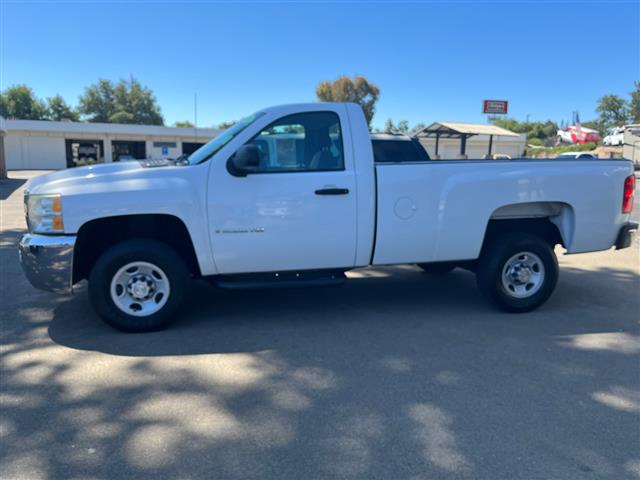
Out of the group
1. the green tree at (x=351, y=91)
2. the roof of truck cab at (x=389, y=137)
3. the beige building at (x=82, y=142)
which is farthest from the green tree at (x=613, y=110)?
the roof of truck cab at (x=389, y=137)

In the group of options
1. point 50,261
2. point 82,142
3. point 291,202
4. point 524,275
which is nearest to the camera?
point 50,261

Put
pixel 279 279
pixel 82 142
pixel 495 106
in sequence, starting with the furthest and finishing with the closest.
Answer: pixel 82 142
pixel 495 106
pixel 279 279

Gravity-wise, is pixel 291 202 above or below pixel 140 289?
above

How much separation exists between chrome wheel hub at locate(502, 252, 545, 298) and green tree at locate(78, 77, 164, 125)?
260 ft

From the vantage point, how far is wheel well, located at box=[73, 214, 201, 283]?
15.4 feet

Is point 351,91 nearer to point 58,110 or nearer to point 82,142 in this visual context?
point 82,142

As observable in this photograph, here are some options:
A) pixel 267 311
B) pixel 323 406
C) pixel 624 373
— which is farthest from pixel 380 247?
pixel 624 373

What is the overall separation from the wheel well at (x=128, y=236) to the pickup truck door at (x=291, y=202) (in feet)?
1.56

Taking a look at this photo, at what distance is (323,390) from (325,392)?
1.4 inches

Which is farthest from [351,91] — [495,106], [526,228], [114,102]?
[526,228]

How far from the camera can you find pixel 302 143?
16.0 feet

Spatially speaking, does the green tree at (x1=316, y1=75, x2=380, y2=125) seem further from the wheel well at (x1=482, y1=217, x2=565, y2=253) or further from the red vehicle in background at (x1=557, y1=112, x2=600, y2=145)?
the wheel well at (x1=482, y1=217, x2=565, y2=253)

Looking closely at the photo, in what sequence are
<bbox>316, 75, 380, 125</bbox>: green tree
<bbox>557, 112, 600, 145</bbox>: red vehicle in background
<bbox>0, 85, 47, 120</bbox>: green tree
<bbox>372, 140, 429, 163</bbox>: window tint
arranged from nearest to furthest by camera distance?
<bbox>372, 140, 429, 163</bbox>: window tint
<bbox>316, 75, 380, 125</bbox>: green tree
<bbox>557, 112, 600, 145</bbox>: red vehicle in background
<bbox>0, 85, 47, 120</bbox>: green tree

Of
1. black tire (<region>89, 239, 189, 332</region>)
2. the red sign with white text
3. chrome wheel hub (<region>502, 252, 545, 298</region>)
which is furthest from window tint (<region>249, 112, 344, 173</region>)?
the red sign with white text
